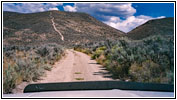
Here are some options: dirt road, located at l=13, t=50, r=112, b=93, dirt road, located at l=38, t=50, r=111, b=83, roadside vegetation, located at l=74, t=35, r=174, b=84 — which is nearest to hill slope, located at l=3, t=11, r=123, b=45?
dirt road, located at l=38, t=50, r=111, b=83

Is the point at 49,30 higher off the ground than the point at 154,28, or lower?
higher

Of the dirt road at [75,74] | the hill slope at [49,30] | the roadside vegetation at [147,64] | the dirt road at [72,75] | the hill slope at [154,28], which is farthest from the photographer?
the hill slope at [49,30]

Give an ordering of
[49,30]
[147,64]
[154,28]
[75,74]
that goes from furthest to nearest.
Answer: [49,30]
[154,28]
[75,74]
[147,64]

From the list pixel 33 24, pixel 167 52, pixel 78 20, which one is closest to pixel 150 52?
pixel 167 52

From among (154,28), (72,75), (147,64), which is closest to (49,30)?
(154,28)

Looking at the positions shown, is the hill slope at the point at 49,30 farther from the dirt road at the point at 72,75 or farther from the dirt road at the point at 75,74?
the dirt road at the point at 72,75

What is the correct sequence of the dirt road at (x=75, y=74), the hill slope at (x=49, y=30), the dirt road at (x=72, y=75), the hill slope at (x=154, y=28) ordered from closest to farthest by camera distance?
the dirt road at (x=72, y=75)
the dirt road at (x=75, y=74)
the hill slope at (x=154, y=28)
the hill slope at (x=49, y=30)

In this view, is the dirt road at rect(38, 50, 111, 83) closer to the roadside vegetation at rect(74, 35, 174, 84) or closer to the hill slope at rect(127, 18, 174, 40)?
the roadside vegetation at rect(74, 35, 174, 84)

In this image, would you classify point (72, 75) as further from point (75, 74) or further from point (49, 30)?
point (49, 30)

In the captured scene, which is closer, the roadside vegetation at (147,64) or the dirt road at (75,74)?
the roadside vegetation at (147,64)

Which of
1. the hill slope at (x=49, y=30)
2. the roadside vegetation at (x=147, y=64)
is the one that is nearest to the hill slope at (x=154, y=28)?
the hill slope at (x=49, y=30)

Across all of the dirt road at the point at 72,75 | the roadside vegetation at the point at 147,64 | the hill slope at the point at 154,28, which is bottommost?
the dirt road at the point at 72,75

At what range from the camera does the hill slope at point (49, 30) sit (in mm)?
56581

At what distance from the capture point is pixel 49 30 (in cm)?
6425
